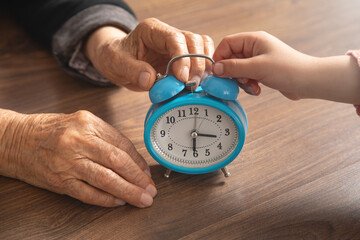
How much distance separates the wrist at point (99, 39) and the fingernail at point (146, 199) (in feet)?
1.68

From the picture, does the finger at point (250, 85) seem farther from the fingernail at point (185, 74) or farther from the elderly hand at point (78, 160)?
the elderly hand at point (78, 160)

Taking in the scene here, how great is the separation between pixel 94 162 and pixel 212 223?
33cm

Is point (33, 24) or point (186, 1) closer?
point (33, 24)

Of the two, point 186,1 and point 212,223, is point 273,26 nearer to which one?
point 186,1

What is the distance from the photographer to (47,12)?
1499 millimetres

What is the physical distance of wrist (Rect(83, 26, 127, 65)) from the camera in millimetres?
1326

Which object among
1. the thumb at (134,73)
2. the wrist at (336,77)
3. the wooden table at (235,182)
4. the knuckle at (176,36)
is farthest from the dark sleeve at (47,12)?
the wrist at (336,77)

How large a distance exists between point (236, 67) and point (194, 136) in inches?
7.8

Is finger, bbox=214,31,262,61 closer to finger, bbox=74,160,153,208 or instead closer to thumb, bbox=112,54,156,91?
thumb, bbox=112,54,156,91

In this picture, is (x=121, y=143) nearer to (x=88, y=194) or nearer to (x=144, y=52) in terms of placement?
(x=88, y=194)

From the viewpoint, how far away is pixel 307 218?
1.00 metres

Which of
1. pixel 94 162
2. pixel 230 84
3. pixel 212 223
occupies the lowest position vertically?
pixel 212 223

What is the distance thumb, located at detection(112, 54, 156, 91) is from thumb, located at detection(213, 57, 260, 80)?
0.18 m

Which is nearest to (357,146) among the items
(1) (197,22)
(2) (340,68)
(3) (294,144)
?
(3) (294,144)
